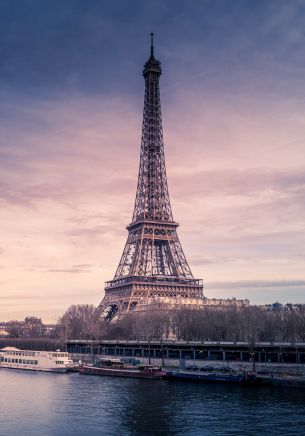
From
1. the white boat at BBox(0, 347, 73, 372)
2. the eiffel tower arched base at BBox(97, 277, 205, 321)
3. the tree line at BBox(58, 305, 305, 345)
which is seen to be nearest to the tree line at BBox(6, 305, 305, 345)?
the tree line at BBox(58, 305, 305, 345)

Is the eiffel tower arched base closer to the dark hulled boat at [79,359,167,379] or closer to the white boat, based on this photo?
the white boat

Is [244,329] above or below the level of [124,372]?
above

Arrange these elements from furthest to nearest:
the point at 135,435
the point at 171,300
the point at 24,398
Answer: the point at 171,300, the point at 24,398, the point at 135,435

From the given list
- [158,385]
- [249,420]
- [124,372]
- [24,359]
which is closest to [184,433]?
[249,420]

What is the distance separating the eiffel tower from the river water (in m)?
57.4

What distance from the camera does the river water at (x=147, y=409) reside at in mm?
38906

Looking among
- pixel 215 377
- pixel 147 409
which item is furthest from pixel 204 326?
pixel 147 409

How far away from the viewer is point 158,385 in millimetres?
64812

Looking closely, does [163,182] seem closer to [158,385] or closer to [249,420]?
[158,385]

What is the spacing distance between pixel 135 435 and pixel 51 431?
20.1 ft

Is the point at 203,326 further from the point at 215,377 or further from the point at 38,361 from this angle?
the point at 215,377

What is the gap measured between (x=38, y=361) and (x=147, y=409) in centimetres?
4757

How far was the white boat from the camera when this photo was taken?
86500 millimetres

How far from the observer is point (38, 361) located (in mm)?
89750
